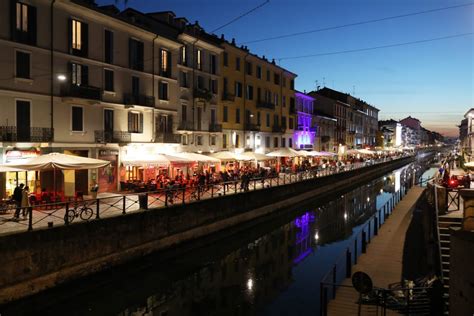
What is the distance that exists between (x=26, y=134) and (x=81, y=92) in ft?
14.4

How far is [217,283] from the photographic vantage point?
18.6 m

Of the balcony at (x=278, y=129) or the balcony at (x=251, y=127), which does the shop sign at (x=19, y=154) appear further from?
the balcony at (x=278, y=129)

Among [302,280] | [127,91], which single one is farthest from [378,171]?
[302,280]

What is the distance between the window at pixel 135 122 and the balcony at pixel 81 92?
4.05 m

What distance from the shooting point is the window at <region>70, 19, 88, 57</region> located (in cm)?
2596

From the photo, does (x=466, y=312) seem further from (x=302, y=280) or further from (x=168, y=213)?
(x=168, y=213)

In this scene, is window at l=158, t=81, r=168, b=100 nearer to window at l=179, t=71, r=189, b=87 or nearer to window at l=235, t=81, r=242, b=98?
window at l=179, t=71, r=189, b=87

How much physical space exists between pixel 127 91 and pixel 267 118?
26314 millimetres

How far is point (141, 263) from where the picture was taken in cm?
1959

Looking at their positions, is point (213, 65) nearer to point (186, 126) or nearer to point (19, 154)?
point (186, 126)

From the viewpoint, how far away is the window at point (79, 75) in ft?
85.7

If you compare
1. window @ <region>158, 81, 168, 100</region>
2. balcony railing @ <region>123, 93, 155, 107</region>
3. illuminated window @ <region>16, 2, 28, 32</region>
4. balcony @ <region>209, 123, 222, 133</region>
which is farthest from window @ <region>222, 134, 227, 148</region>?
illuminated window @ <region>16, 2, 28, 32</region>

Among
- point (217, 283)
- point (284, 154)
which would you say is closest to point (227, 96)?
point (284, 154)

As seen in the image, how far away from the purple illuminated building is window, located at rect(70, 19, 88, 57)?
133ft
